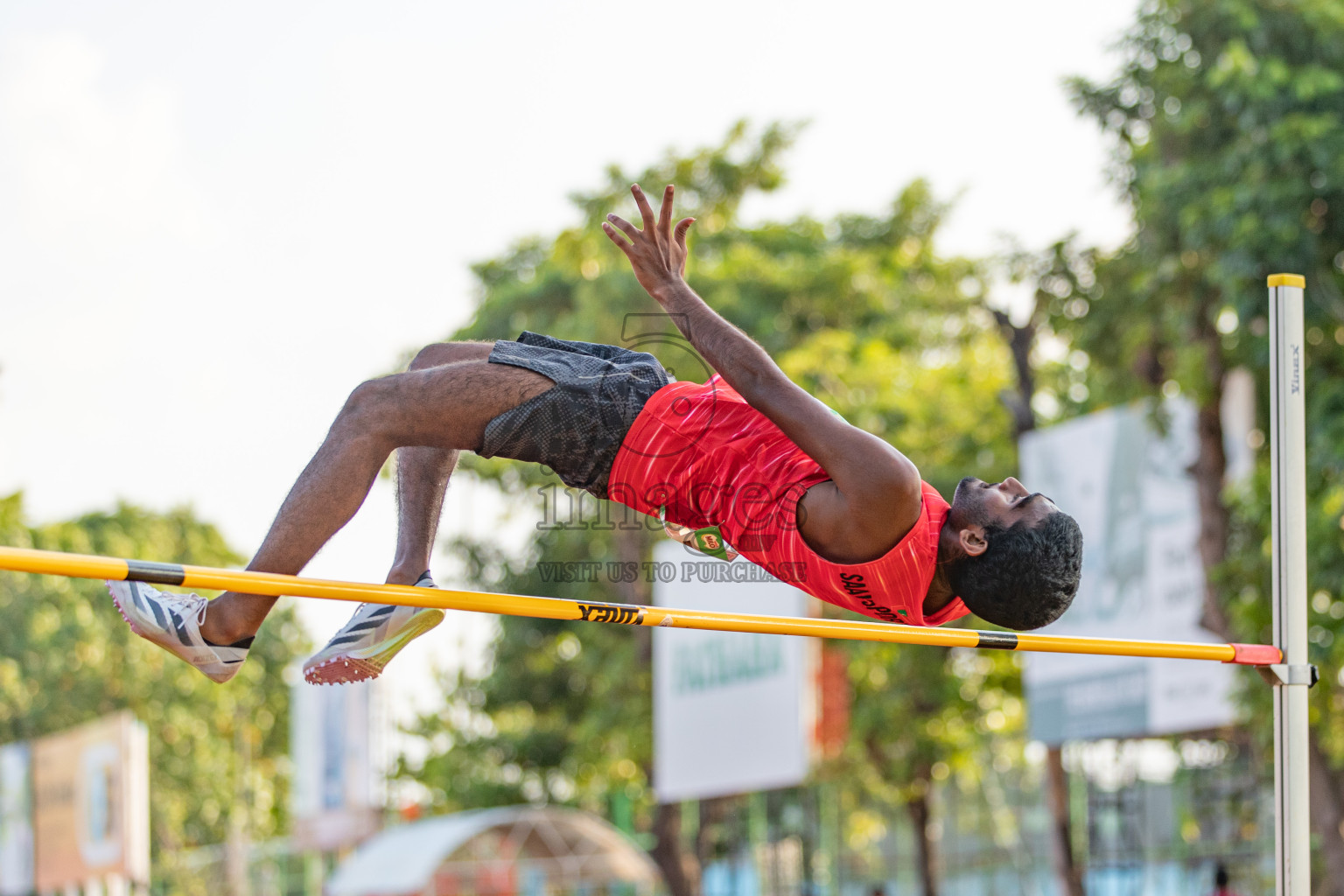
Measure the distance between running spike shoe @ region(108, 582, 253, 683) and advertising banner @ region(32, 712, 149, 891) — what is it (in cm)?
2147

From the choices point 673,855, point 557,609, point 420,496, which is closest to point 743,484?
point 557,609

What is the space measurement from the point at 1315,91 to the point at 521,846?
1671cm

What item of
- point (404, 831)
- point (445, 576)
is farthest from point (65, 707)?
point (445, 576)

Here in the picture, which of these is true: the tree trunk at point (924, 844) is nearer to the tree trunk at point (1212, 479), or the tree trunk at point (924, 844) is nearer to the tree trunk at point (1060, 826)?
the tree trunk at point (1060, 826)

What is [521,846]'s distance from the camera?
22641 millimetres

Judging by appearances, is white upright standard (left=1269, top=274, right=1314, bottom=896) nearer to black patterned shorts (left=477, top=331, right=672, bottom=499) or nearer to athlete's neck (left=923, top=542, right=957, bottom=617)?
athlete's neck (left=923, top=542, right=957, bottom=617)

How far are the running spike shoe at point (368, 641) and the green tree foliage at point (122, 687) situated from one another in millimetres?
28013

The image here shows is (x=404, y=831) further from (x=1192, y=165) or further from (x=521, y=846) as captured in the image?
(x=1192, y=165)

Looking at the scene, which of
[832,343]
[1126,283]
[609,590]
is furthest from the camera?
[609,590]

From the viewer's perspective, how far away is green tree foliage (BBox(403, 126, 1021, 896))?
1711 centimetres

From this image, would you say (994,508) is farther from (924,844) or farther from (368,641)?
(924,844)

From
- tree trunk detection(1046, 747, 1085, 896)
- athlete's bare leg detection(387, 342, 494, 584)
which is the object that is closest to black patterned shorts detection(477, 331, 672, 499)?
athlete's bare leg detection(387, 342, 494, 584)

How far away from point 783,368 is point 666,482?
14.3 meters

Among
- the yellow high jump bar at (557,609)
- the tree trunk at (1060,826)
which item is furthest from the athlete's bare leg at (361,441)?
the tree trunk at (1060,826)
